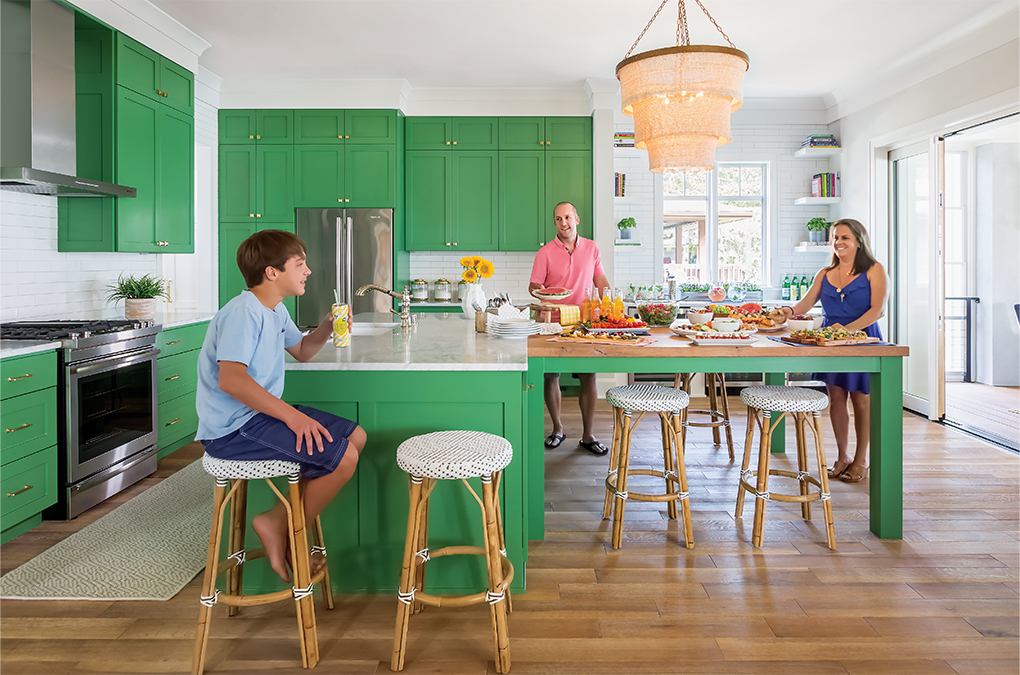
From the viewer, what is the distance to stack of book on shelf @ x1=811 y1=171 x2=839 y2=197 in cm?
660

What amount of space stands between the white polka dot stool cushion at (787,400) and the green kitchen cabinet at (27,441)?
3.35 meters

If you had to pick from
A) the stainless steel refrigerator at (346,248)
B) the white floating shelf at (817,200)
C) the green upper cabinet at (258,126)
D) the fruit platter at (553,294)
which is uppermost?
the green upper cabinet at (258,126)

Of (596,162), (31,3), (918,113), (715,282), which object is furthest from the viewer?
(715,282)

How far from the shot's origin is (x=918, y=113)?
5258mm

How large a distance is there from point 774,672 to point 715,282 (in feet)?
18.3

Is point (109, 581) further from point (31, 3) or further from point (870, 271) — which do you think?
point (870, 271)

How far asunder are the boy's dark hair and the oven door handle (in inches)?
70.9

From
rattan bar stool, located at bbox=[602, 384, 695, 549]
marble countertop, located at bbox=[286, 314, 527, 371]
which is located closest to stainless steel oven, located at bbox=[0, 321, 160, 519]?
marble countertop, located at bbox=[286, 314, 527, 371]

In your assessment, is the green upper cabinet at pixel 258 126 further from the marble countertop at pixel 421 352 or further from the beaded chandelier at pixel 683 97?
the beaded chandelier at pixel 683 97

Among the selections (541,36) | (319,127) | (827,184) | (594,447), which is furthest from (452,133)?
(827,184)

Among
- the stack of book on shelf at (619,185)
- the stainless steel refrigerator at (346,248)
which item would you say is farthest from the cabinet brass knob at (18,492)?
the stack of book on shelf at (619,185)

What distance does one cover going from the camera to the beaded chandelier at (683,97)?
2912 millimetres

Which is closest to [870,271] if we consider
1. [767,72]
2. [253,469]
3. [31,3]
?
[767,72]

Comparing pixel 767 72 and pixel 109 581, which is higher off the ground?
pixel 767 72
